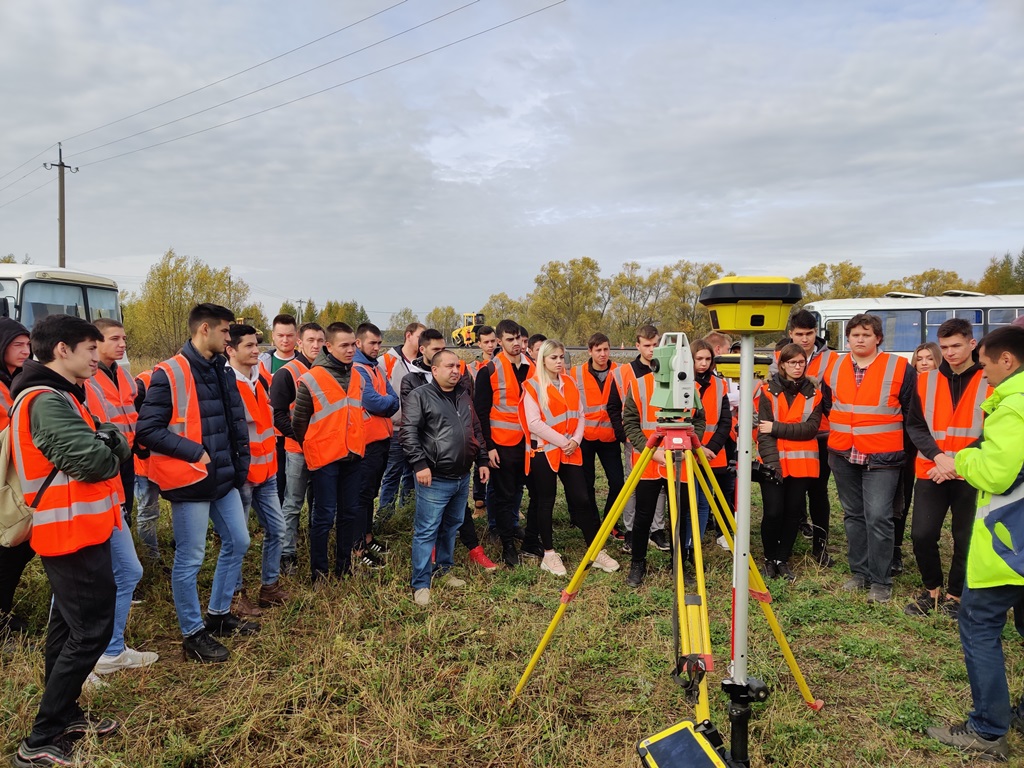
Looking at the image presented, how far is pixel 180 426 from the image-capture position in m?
3.78

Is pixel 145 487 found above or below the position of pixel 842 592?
above

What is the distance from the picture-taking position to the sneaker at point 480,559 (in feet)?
17.7

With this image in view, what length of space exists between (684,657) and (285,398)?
12.7 ft

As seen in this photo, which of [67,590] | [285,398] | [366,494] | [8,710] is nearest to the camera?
[67,590]

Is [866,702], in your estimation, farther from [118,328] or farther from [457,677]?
[118,328]

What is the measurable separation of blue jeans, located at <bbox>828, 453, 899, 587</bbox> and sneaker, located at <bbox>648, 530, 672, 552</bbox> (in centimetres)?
162

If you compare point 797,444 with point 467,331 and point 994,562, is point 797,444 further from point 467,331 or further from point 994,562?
point 467,331

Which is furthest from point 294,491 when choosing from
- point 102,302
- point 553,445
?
point 102,302

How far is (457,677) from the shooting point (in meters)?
3.58

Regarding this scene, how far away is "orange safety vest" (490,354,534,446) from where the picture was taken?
18.9 ft

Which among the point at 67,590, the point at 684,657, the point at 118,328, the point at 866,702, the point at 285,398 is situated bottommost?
the point at 866,702

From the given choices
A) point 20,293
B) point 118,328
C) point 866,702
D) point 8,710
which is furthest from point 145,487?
point 20,293

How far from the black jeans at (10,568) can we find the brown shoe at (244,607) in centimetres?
134

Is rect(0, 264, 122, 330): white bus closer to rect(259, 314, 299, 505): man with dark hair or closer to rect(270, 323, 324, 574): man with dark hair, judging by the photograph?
rect(259, 314, 299, 505): man with dark hair
